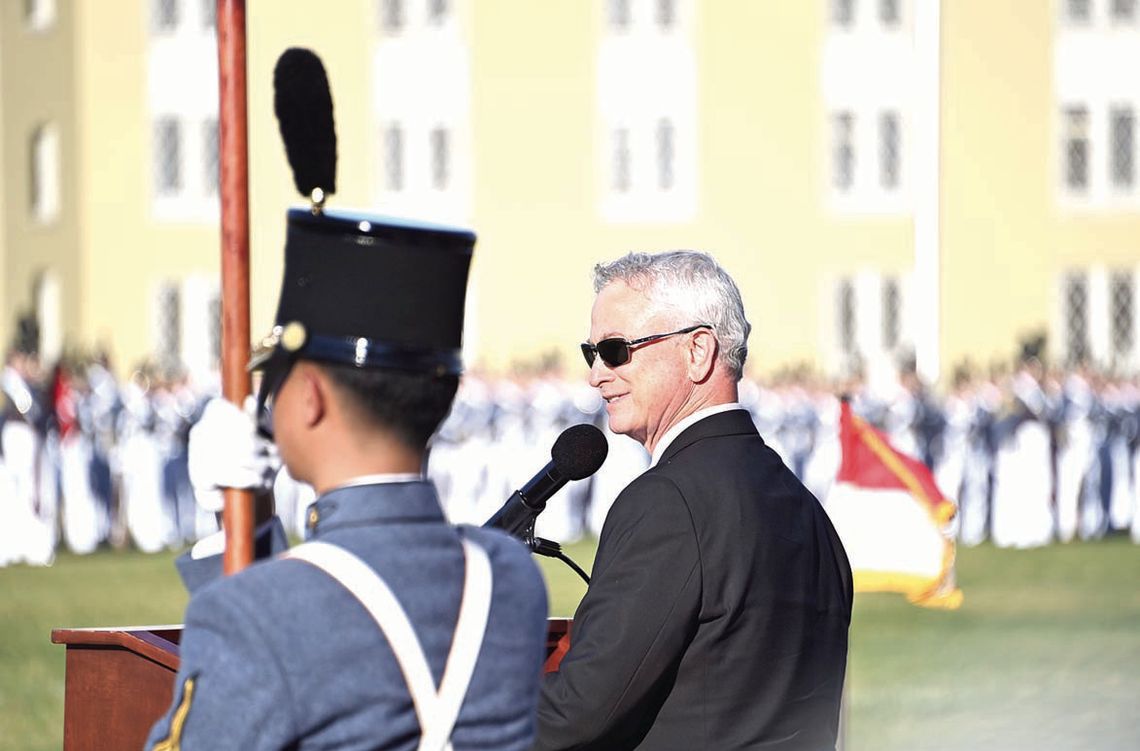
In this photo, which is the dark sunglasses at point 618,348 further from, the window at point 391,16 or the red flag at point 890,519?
the window at point 391,16

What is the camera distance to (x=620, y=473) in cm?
2278

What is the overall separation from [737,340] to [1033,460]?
2079 centimetres

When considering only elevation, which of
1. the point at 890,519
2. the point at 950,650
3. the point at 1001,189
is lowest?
the point at 950,650

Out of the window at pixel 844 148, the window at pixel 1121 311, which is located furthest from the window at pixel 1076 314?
the window at pixel 844 148

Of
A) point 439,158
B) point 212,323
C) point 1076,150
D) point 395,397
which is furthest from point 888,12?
point 395,397

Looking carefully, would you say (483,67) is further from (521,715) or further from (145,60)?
(521,715)

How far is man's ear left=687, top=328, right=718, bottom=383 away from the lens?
3939 millimetres

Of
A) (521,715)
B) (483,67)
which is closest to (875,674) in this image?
(521,715)

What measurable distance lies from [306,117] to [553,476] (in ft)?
4.45

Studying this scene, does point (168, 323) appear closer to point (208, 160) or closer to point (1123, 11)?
point (208, 160)

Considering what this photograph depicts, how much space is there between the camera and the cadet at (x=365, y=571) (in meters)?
2.42

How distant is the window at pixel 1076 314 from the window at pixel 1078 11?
4.51 metres

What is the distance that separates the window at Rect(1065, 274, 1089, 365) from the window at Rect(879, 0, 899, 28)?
17.9 feet

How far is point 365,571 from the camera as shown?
→ 2520mm
